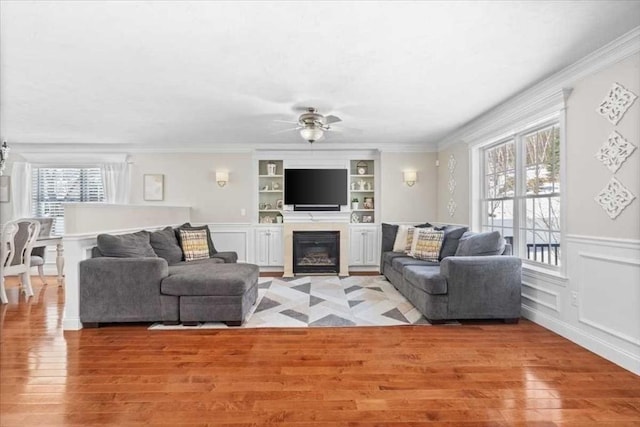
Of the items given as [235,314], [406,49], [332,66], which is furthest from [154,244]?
[406,49]

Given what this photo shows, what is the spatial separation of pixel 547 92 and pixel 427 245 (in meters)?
2.20

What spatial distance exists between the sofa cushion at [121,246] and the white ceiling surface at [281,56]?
59.6 inches

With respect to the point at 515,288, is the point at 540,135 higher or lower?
higher

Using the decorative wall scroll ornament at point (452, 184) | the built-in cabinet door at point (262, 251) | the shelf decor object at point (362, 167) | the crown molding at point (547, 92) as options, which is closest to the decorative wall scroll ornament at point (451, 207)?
the decorative wall scroll ornament at point (452, 184)

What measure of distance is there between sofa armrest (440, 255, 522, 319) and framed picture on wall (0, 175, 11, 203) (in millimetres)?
7376

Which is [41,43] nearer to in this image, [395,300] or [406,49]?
[406,49]

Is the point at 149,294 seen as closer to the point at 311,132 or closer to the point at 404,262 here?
the point at 311,132

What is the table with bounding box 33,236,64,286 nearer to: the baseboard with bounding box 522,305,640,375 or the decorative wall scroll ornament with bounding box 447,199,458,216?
the decorative wall scroll ornament with bounding box 447,199,458,216

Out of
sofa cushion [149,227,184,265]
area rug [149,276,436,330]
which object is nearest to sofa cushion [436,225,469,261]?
area rug [149,276,436,330]

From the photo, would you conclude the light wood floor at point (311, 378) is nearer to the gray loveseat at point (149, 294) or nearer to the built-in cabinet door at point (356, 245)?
the gray loveseat at point (149, 294)

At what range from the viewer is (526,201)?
146 inches

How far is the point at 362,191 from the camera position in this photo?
20.9 feet

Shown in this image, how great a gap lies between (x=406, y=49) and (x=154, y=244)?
11.9ft

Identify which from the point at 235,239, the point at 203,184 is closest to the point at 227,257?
the point at 235,239
